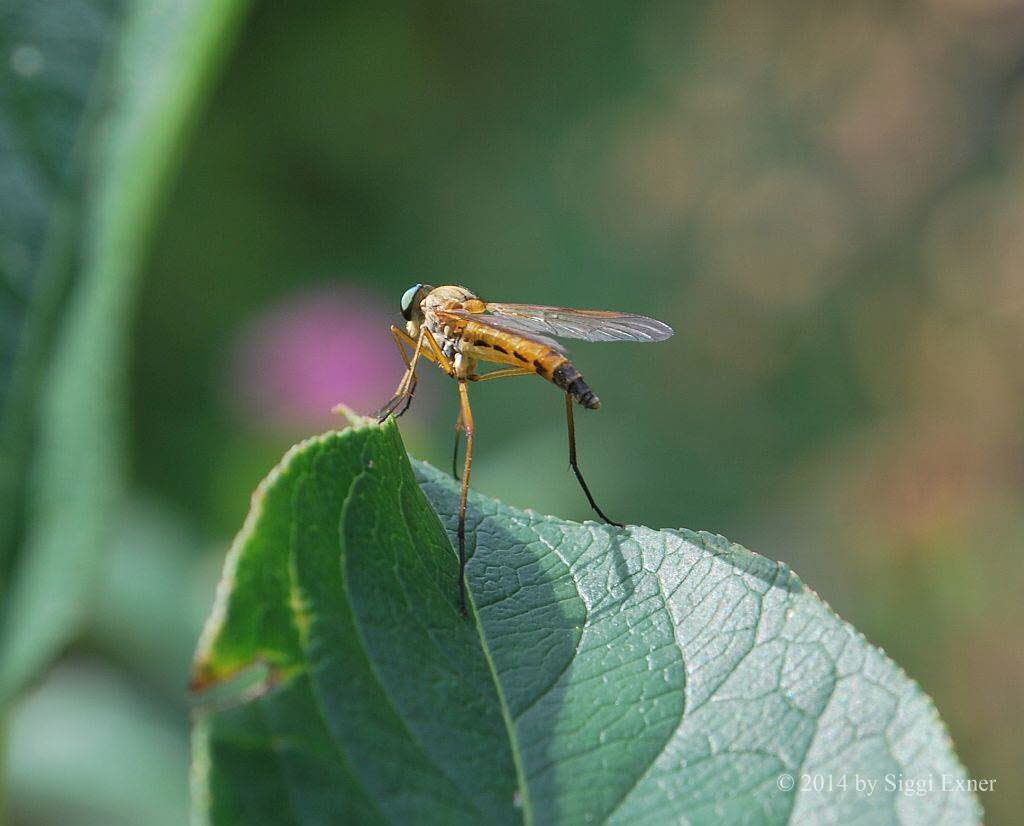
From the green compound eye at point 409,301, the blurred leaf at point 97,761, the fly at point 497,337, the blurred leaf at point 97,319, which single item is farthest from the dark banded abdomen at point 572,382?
the blurred leaf at point 97,761

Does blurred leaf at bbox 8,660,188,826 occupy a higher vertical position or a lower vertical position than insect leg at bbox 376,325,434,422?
lower

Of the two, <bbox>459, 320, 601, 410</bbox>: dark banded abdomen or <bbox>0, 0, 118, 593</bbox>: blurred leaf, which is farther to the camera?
<bbox>459, 320, 601, 410</bbox>: dark banded abdomen

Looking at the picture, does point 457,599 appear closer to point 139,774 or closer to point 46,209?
point 46,209

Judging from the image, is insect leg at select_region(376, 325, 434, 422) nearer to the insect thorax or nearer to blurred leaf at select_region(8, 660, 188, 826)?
the insect thorax

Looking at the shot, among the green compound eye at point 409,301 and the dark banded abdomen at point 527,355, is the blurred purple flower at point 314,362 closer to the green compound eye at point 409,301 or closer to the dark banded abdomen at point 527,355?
the green compound eye at point 409,301

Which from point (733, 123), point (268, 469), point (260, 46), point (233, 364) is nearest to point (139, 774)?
point (268, 469)

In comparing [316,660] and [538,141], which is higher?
[538,141]

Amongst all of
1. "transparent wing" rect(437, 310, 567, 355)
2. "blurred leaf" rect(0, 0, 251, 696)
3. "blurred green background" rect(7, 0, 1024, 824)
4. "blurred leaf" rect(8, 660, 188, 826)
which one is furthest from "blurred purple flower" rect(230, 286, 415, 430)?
"blurred leaf" rect(0, 0, 251, 696)

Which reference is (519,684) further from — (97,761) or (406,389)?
(97,761)
